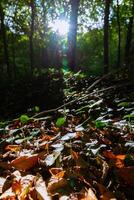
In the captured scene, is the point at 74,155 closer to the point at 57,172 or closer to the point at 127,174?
the point at 57,172

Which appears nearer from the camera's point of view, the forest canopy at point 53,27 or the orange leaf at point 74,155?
the orange leaf at point 74,155

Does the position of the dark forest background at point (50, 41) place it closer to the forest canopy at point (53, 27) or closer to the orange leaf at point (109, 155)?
the forest canopy at point (53, 27)

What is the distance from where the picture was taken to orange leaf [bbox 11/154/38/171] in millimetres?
2584

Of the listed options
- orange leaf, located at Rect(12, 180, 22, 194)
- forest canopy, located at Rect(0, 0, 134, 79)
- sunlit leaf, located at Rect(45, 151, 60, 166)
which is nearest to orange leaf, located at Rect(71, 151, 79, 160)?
sunlit leaf, located at Rect(45, 151, 60, 166)

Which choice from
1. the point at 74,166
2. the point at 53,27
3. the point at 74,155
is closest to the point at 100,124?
the point at 74,155

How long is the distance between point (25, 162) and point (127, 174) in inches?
34.4

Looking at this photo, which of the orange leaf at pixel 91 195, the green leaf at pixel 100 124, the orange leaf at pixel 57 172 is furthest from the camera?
the green leaf at pixel 100 124

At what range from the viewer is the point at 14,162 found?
2656mm

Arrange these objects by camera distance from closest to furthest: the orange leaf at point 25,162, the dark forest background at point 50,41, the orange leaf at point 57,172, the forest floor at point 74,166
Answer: the forest floor at point 74,166, the orange leaf at point 57,172, the orange leaf at point 25,162, the dark forest background at point 50,41

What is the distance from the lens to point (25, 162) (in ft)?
8.64

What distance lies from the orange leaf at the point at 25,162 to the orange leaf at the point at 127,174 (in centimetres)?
76

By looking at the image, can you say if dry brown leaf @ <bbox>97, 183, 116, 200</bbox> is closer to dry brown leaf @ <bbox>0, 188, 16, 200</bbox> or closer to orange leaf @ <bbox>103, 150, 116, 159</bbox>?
orange leaf @ <bbox>103, 150, 116, 159</bbox>

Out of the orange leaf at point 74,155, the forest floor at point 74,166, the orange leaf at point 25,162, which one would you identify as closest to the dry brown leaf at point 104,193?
the forest floor at point 74,166

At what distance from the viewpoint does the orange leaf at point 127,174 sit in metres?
Result: 2.12
